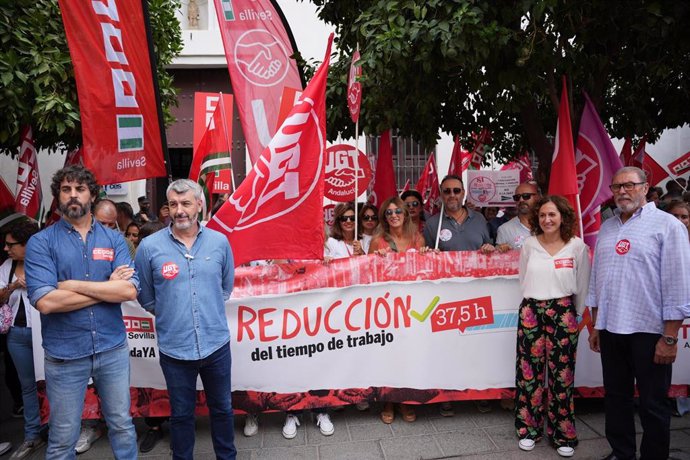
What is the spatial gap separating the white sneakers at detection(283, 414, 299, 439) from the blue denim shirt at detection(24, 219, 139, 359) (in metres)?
1.62

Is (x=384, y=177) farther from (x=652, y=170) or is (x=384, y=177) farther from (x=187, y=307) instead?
(x=652, y=170)

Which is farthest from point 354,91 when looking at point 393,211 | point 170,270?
point 170,270

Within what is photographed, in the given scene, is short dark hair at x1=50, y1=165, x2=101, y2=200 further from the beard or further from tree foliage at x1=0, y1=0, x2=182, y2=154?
tree foliage at x1=0, y1=0, x2=182, y2=154

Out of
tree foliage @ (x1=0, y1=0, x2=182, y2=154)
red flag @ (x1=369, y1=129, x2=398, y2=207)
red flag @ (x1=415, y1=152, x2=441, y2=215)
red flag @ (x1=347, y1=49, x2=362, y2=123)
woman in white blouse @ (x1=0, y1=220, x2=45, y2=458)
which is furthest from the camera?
red flag @ (x1=415, y1=152, x2=441, y2=215)

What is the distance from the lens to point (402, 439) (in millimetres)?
4098

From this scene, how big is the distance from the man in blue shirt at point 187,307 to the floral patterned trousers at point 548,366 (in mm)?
2115

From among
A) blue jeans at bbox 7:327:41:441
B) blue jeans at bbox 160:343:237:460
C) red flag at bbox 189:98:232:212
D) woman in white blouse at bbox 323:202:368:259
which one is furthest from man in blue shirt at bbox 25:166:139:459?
red flag at bbox 189:98:232:212

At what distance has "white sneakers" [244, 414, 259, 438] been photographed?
4.22 metres

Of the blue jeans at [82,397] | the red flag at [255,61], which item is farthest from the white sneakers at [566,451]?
the red flag at [255,61]

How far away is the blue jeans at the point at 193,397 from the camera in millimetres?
3328

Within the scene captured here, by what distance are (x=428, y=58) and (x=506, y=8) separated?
71cm

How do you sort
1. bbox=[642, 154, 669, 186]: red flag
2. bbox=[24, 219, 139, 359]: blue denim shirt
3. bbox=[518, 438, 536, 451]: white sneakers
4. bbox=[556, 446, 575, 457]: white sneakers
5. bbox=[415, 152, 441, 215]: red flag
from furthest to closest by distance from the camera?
bbox=[642, 154, 669, 186]: red flag → bbox=[415, 152, 441, 215]: red flag → bbox=[518, 438, 536, 451]: white sneakers → bbox=[556, 446, 575, 457]: white sneakers → bbox=[24, 219, 139, 359]: blue denim shirt

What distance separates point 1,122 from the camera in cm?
469

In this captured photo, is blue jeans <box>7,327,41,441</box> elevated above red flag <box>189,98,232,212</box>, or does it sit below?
below
